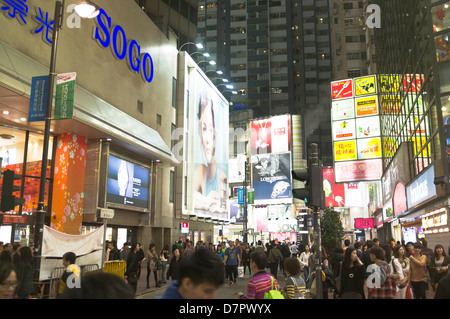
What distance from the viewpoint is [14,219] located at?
18781mm

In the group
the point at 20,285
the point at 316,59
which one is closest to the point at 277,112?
the point at 316,59

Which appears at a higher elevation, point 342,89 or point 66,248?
point 342,89

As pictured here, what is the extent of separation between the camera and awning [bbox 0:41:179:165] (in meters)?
16.0

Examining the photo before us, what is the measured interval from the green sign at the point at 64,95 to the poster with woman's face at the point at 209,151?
25.8 metres

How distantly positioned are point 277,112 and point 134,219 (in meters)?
91.0

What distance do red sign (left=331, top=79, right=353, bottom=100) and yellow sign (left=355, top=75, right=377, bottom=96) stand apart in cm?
54

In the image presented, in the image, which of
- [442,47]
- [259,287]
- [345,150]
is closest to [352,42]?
[345,150]

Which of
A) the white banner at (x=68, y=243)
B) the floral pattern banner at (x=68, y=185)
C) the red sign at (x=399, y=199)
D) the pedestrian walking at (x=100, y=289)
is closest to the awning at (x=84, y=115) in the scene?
the floral pattern banner at (x=68, y=185)

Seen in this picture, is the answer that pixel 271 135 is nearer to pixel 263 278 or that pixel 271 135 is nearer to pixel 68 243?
pixel 68 243

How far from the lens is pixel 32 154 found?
65.8ft

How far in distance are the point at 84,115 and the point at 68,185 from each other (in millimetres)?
3999

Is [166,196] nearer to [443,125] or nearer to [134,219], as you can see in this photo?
[134,219]

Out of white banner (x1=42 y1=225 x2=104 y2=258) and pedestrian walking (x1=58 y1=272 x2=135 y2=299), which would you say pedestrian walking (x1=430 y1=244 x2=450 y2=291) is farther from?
pedestrian walking (x1=58 y1=272 x2=135 y2=299)

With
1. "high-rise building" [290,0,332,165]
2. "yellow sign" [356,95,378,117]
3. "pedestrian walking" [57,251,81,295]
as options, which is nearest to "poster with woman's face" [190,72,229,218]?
"yellow sign" [356,95,378,117]
